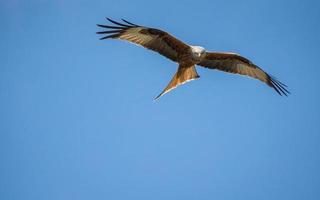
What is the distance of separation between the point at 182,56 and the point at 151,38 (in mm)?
777

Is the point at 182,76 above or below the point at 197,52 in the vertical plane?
below

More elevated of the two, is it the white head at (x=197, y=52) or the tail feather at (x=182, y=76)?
the white head at (x=197, y=52)

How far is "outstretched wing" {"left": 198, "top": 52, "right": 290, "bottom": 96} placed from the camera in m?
11.7

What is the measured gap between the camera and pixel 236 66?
12.1 m

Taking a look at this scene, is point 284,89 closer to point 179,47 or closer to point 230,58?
point 230,58

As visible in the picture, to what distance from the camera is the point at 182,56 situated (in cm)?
1104

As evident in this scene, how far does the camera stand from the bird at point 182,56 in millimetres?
10453

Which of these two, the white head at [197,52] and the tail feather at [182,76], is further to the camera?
the tail feather at [182,76]

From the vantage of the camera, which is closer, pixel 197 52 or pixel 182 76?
pixel 197 52

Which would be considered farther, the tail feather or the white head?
the tail feather

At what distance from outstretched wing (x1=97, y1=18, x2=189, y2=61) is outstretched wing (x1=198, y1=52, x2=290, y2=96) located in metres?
0.92

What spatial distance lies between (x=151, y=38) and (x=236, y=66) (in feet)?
7.71

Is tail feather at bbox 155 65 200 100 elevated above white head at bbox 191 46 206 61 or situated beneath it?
situated beneath

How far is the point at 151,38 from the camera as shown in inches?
A: 422
